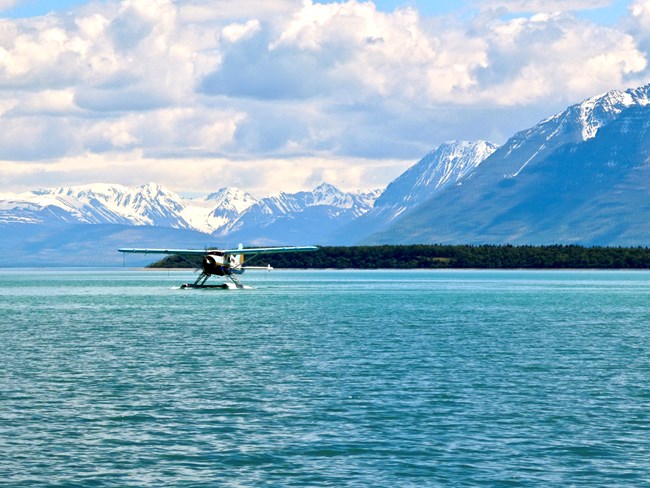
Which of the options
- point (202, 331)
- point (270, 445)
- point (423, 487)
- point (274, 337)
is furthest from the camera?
point (202, 331)

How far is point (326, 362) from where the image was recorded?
Result: 62.5 metres

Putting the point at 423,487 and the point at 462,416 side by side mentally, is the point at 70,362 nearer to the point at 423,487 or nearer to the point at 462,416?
the point at 462,416

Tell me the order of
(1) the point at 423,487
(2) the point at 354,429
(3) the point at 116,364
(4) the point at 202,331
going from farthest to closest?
(4) the point at 202,331 → (3) the point at 116,364 → (2) the point at 354,429 → (1) the point at 423,487

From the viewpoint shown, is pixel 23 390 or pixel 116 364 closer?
pixel 23 390

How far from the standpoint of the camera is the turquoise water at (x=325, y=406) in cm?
3391

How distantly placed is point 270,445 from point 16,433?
911 centimetres

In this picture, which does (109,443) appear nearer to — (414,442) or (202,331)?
(414,442)

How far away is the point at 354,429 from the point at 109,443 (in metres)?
8.63

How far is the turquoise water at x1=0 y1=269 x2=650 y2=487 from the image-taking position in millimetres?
33906

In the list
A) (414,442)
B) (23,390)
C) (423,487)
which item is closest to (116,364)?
(23,390)

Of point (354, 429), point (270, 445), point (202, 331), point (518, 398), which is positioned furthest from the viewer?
point (202, 331)

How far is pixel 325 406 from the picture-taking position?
149ft

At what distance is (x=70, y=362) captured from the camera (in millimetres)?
62188

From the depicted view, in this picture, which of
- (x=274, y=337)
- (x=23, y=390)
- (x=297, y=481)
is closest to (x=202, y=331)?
(x=274, y=337)
